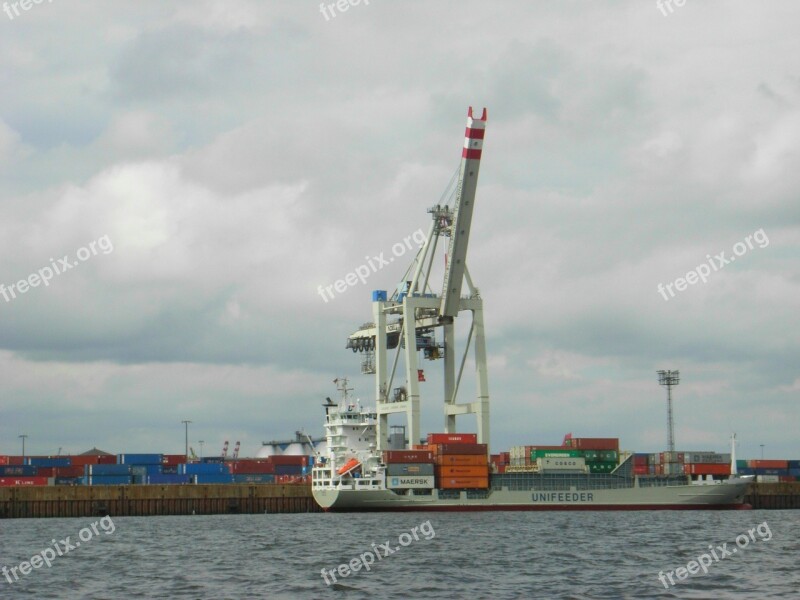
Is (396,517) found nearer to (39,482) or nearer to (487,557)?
(487,557)

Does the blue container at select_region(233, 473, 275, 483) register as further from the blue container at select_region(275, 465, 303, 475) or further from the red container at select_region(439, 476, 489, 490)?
the red container at select_region(439, 476, 489, 490)

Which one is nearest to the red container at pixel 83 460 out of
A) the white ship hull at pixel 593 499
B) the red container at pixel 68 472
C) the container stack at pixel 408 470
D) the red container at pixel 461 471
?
the red container at pixel 68 472

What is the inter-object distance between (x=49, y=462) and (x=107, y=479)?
7330 mm

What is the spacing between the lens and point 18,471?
100062mm

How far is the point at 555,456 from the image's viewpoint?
80.1m

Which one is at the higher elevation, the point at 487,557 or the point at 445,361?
the point at 445,361

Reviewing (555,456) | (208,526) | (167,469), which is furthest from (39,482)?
(555,456)

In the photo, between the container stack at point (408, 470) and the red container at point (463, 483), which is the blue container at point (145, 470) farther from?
the red container at point (463, 483)

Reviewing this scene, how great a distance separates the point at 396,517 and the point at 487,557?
2745cm

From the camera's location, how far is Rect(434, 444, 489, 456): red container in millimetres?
76688

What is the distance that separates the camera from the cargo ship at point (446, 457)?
248ft

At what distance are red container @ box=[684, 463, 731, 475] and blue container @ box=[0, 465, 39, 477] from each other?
5696 cm

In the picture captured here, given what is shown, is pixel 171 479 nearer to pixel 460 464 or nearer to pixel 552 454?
pixel 460 464

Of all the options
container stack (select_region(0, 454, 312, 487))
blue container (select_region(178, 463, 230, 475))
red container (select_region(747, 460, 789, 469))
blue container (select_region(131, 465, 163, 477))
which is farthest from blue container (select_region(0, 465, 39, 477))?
red container (select_region(747, 460, 789, 469))
